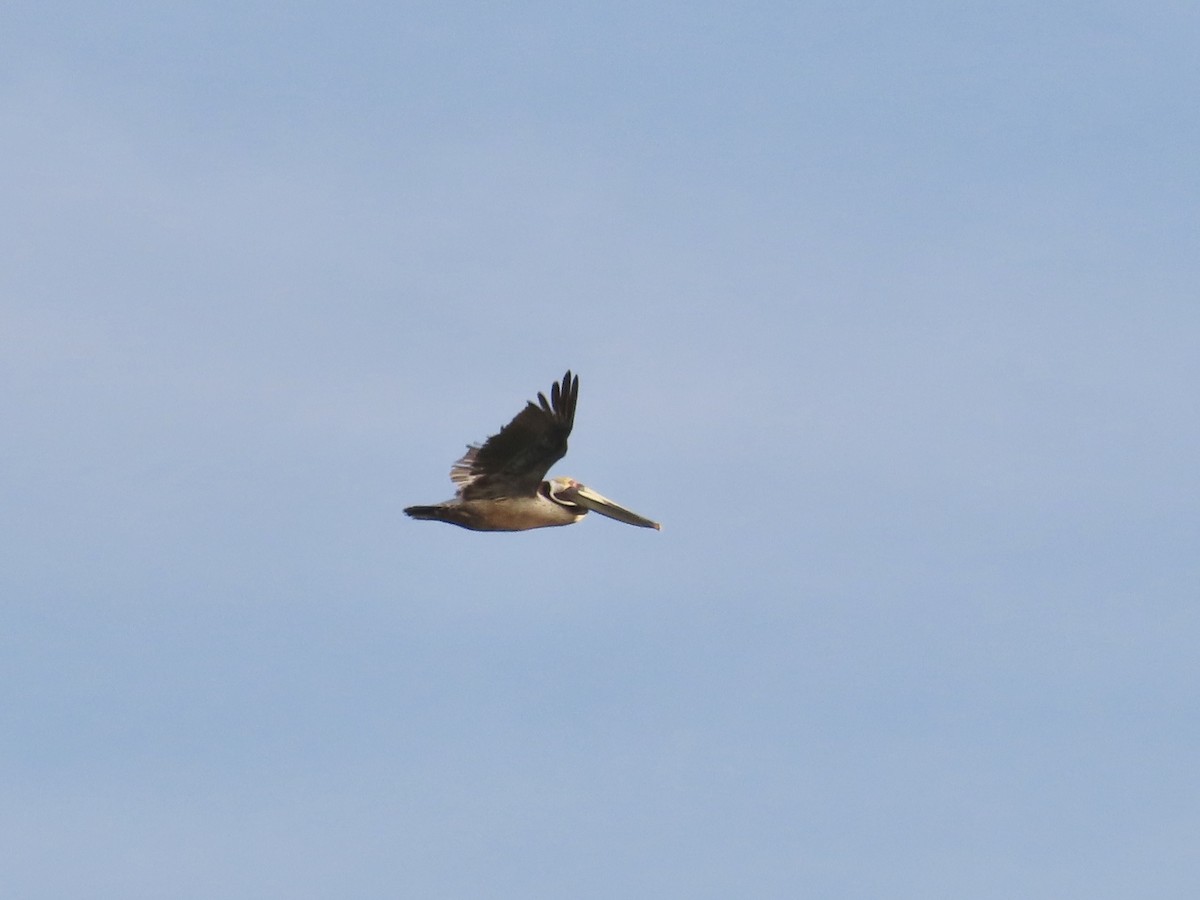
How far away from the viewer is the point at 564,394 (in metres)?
42.8

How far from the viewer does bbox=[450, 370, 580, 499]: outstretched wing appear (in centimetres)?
4281

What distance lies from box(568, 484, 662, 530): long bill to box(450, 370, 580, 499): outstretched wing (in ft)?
3.41

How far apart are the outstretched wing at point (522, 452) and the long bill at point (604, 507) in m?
1.04

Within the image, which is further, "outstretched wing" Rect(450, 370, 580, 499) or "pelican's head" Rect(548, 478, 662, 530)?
"pelican's head" Rect(548, 478, 662, 530)

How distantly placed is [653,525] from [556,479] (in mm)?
1592

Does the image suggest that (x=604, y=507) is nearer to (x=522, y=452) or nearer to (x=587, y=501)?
(x=587, y=501)

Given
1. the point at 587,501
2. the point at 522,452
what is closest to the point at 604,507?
the point at 587,501

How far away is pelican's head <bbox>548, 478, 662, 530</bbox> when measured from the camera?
45.2m

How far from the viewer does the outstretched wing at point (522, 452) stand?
140 ft

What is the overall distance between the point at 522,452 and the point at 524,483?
29.1 inches

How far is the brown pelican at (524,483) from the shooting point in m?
42.9

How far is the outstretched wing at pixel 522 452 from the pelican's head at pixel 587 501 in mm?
735

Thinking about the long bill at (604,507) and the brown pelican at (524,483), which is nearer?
the brown pelican at (524,483)

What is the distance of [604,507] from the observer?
4588 cm
